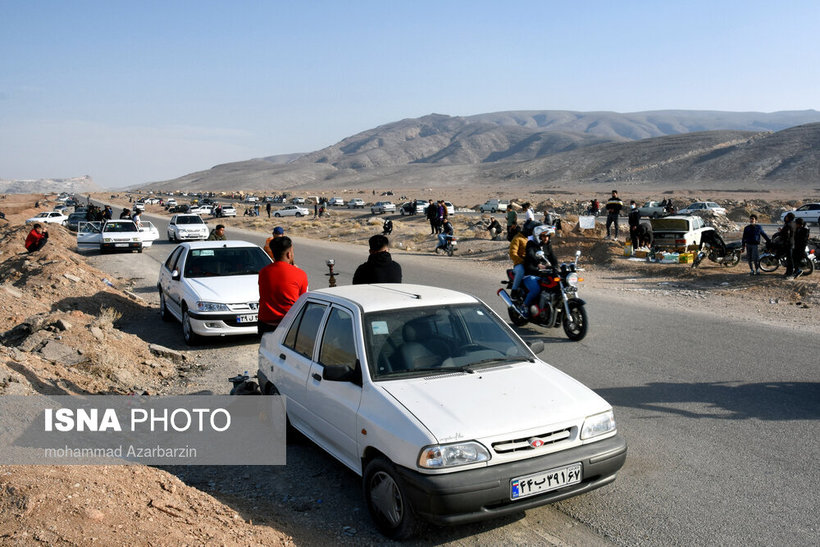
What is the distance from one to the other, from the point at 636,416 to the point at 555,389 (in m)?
2.44

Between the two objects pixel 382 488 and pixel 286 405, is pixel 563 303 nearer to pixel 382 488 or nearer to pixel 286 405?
pixel 286 405

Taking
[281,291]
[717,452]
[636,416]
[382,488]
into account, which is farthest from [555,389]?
[281,291]

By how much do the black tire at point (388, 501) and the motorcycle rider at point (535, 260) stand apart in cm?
672

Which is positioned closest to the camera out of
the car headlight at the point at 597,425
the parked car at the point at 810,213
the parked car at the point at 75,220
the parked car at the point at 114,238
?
the car headlight at the point at 597,425

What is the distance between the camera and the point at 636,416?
658cm

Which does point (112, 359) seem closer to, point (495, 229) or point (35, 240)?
point (35, 240)

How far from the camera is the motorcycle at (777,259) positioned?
16.1 m

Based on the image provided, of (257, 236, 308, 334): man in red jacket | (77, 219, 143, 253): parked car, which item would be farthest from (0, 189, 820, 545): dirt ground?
(77, 219, 143, 253): parked car

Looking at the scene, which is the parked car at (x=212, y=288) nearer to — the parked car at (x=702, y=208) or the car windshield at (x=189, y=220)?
the car windshield at (x=189, y=220)

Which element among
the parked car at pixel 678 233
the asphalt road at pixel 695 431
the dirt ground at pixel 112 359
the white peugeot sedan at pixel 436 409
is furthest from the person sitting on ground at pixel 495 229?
the white peugeot sedan at pixel 436 409

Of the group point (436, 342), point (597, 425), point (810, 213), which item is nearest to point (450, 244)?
point (436, 342)

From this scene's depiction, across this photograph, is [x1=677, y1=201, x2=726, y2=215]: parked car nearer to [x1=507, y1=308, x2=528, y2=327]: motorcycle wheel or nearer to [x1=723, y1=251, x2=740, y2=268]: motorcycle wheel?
[x1=723, y1=251, x2=740, y2=268]: motorcycle wheel

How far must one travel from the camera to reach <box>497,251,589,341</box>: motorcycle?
10.1m

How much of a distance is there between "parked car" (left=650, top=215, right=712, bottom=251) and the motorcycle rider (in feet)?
36.0
